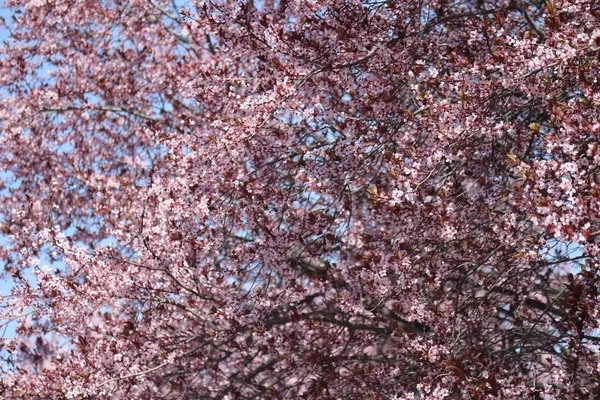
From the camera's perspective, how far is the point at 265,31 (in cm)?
599

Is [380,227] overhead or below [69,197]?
below

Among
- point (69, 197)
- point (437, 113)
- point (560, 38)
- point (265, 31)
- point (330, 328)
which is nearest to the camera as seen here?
point (560, 38)

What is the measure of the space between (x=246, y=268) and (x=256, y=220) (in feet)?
1.85

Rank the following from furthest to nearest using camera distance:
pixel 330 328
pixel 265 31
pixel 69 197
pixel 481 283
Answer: pixel 69 197
pixel 330 328
pixel 481 283
pixel 265 31

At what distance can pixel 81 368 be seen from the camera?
7.23 m

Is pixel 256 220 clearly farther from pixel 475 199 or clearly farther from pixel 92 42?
pixel 92 42

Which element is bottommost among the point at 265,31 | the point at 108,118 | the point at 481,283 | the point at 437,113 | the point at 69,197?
the point at 481,283

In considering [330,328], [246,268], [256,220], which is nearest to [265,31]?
[256,220]

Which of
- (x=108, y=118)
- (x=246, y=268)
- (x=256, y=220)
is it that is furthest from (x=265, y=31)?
(x=108, y=118)

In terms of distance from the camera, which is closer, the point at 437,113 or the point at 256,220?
the point at 437,113

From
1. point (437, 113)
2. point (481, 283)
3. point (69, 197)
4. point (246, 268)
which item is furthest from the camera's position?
point (69, 197)

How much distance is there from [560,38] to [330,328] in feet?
14.3

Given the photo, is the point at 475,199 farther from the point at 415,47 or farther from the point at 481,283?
the point at 415,47

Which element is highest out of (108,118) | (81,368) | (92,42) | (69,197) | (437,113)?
(92,42)
